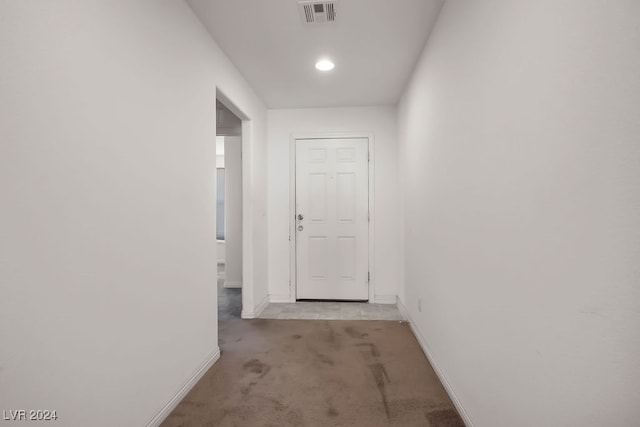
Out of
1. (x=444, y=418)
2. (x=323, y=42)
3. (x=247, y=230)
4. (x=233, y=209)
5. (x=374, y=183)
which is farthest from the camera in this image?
(x=233, y=209)

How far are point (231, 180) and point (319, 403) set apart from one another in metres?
3.59

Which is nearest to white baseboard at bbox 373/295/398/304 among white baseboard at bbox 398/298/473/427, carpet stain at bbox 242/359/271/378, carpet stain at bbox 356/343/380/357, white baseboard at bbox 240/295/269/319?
white baseboard at bbox 398/298/473/427

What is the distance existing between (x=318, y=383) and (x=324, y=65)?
2593 mm

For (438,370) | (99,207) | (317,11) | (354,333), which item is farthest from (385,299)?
(99,207)

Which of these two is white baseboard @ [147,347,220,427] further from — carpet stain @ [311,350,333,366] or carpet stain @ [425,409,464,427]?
carpet stain @ [425,409,464,427]

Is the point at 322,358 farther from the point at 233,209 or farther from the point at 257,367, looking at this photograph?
the point at 233,209

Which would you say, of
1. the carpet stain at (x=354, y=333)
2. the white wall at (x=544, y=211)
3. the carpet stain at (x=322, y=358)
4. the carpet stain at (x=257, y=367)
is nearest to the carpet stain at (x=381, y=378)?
the carpet stain at (x=322, y=358)

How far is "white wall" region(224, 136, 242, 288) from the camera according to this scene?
15.6 ft

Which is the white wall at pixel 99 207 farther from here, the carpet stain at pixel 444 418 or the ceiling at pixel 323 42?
the carpet stain at pixel 444 418

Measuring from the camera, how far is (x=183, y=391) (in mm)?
1947

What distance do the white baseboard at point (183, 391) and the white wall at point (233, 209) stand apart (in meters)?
2.46

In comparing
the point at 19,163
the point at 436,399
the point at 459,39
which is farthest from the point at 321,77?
the point at 436,399

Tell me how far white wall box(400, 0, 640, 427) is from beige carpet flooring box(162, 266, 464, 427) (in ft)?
1.12

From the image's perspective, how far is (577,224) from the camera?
2.78 ft
